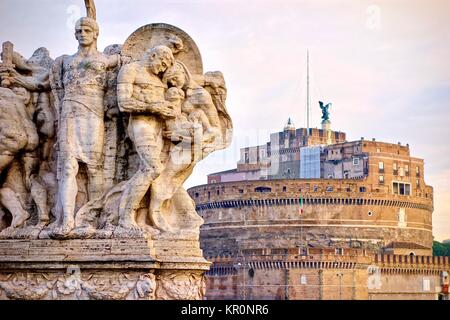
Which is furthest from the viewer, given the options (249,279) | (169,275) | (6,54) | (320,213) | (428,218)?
(428,218)

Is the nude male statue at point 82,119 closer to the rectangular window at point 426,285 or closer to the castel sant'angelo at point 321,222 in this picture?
the castel sant'angelo at point 321,222

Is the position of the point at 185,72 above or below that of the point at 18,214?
above

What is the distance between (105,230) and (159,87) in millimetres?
1567

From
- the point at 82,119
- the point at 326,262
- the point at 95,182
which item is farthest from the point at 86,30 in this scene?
the point at 326,262

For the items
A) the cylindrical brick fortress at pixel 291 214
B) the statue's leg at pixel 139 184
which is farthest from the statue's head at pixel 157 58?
the cylindrical brick fortress at pixel 291 214

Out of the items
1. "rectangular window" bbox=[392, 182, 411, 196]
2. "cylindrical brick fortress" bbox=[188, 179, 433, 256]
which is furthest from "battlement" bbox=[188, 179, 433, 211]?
"rectangular window" bbox=[392, 182, 411, 196]

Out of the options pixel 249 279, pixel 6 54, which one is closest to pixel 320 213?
pixel 249 279

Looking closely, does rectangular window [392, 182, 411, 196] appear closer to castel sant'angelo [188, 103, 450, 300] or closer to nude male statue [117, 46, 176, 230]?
castel sant'angelo [188, 103, 450, 300]

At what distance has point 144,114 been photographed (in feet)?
40.2

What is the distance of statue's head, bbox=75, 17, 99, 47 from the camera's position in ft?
40.9

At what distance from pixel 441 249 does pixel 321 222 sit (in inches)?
806

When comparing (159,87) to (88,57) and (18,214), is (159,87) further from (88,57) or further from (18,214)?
(18,214)

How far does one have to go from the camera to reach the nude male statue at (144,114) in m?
12.1
